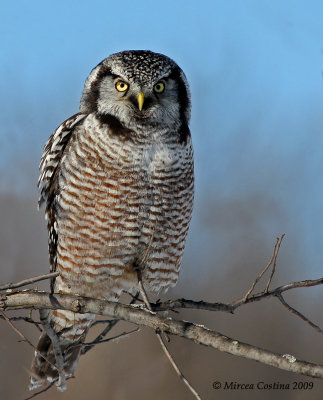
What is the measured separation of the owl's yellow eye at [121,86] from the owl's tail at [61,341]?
200 centimetres

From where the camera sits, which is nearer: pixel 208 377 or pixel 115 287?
pixel 115 287

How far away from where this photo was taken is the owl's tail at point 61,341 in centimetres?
538

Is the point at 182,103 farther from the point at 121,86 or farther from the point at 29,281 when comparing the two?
the point at 29,281

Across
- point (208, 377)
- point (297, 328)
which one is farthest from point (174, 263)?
point (297, 328)

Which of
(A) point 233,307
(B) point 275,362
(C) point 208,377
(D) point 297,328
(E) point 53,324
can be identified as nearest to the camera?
(B) point 275,362

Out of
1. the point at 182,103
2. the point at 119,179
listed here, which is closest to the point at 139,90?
the point at 182,103

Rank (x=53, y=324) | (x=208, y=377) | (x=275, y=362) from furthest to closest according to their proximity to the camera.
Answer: (x=208, y=377)
(x=53, y=324)
(x=275, y=362)

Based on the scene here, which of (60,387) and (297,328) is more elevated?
(297,328)

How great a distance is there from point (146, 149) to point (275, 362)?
2.10 metres

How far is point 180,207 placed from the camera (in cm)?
502

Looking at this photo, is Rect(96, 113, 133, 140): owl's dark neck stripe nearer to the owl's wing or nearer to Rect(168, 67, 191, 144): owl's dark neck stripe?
the owl's wing

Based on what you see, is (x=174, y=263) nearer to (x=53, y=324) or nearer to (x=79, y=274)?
(x=79, y=274)

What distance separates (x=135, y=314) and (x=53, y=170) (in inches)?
69.9

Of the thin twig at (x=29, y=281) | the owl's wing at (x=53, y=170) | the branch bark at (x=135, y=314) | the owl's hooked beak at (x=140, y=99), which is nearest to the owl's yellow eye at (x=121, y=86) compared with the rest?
the owl's hooked beak at (x=140, y=99)
